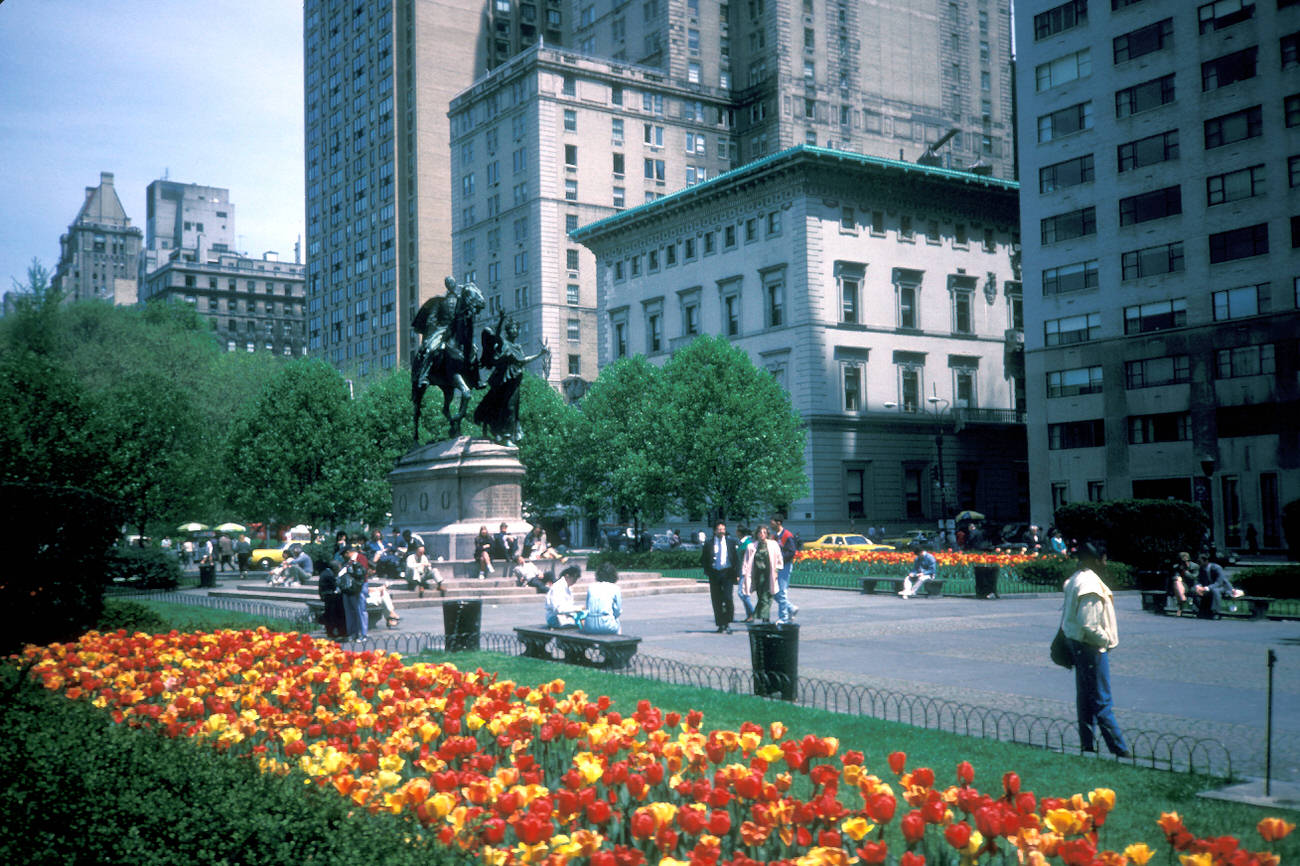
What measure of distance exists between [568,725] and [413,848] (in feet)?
6.38

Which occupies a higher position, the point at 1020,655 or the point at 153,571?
the point at 153,571

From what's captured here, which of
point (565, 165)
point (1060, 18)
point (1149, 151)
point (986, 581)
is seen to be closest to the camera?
point (986, 581)

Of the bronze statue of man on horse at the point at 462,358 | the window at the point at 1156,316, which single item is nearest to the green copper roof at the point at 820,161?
the window at the point at 1156,316

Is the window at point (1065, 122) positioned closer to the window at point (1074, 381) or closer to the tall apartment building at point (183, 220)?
the window at point (1074, 381)

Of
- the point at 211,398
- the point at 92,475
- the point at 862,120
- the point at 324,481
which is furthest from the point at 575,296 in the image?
the point at 92,475

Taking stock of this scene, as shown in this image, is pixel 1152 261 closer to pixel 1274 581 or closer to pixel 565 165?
pixel 1274 581

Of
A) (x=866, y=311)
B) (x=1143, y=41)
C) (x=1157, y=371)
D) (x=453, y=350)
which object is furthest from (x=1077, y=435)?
(x=453, y=350)

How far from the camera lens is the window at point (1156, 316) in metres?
53.2

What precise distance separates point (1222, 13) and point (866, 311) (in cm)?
2185

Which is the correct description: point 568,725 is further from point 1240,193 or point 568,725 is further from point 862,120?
point 862,120

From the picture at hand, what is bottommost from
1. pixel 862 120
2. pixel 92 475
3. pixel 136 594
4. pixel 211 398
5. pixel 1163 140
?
pixel 136 594

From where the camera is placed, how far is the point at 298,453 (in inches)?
2072

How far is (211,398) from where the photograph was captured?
208 ft

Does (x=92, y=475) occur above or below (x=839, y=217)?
below
